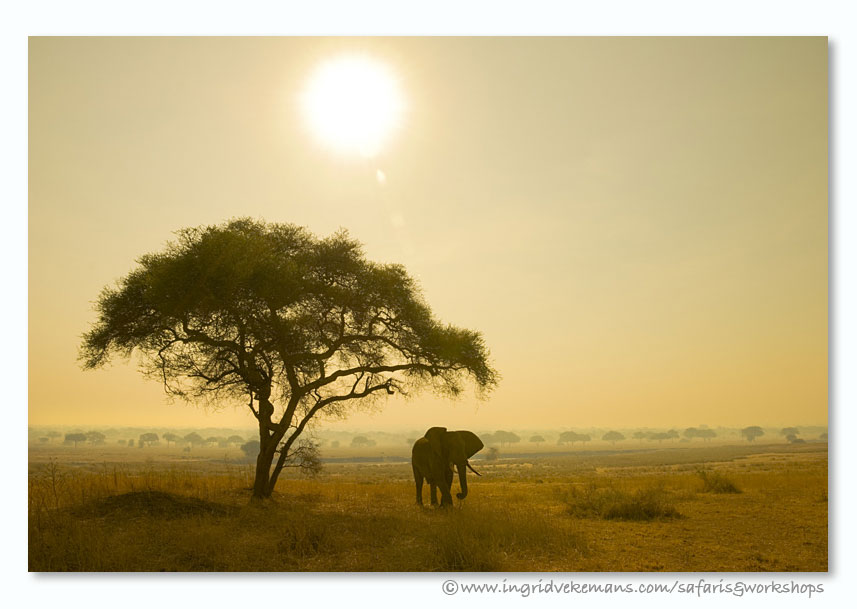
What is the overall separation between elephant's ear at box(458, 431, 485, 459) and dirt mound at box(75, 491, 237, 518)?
6014mm

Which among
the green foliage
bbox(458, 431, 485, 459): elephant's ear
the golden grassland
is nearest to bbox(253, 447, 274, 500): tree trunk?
the golden grassland

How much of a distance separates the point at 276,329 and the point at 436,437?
16.3 feet

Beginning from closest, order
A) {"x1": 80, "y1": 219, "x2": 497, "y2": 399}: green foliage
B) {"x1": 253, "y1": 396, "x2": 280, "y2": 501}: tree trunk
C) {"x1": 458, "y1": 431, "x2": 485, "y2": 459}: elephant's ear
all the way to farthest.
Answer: {"x1": 80, "y1": 219, "x2": 497, "y2": 399}: green foliage, {"x1": 253, "y1": 396, "x2": 280, "y2": 501}: tree trunk, {"x1": 458, "y1": 431, "x2": 485, "y2": 459}: elephant's ear

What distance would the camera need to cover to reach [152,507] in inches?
516

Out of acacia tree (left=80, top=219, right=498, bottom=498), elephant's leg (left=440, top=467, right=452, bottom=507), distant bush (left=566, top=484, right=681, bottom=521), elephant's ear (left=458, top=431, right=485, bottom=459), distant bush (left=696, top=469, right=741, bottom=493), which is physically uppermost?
acacia tree (left=80, top=219, right=498, bottom=498)

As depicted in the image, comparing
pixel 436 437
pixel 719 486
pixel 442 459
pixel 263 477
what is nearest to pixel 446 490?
pixel 442 459

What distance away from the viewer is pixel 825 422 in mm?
11742

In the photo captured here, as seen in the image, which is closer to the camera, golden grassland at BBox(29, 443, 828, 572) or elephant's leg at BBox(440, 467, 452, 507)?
golden grassland at BBox(29, 443, 828, 572)

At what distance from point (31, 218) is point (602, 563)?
41.8 feet

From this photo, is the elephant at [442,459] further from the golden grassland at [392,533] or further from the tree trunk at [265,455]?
the tree trunk at [265,455]

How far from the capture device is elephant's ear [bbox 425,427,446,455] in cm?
1562

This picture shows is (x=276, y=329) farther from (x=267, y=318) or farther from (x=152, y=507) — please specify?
(x=152, y=507)

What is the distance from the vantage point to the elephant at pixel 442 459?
1555 centimetres

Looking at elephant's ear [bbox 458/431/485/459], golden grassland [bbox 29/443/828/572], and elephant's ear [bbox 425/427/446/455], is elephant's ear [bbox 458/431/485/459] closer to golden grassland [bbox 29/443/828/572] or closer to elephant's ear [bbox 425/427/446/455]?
elephant's ear [bbox 425/427/446/455]
